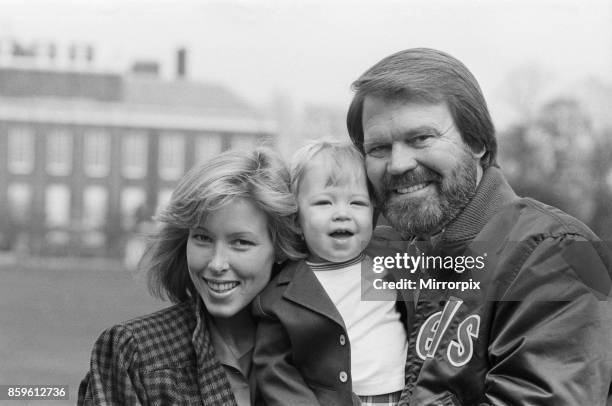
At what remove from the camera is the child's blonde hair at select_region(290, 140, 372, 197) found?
157 cm

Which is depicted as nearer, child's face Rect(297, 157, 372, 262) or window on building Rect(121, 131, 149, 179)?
child's face Rect(297, 157, 372, 262)

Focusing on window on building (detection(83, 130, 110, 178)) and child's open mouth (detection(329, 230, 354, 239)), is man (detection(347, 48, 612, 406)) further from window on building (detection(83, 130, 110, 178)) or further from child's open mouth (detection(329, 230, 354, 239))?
window on building (detection(83, 130, 110, 178))

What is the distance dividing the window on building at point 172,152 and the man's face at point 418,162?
13502mm

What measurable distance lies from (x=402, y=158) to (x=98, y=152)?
50.4ft

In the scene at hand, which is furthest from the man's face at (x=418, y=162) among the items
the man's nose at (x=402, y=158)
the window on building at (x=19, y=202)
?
the window on building at (x=19, y=202)

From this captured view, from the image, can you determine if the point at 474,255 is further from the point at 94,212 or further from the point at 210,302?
the point at 94,212

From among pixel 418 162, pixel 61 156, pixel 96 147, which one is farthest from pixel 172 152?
pixel 418 162

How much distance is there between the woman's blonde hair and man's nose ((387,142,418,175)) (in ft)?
0.68

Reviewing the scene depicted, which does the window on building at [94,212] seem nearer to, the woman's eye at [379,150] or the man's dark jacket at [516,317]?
the woman's eye at [379,150]

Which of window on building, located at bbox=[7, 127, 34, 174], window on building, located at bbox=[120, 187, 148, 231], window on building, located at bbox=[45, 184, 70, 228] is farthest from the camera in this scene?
window on building, located at bbox=[45, 184, 70, 228]

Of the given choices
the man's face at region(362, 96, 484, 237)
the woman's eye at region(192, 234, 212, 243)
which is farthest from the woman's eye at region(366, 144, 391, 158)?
the woman's eye at region(192, 234, 212, 243)

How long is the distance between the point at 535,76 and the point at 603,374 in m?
2.79

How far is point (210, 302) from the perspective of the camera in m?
1.52

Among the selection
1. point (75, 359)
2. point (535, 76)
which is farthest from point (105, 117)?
point (535, 76)
